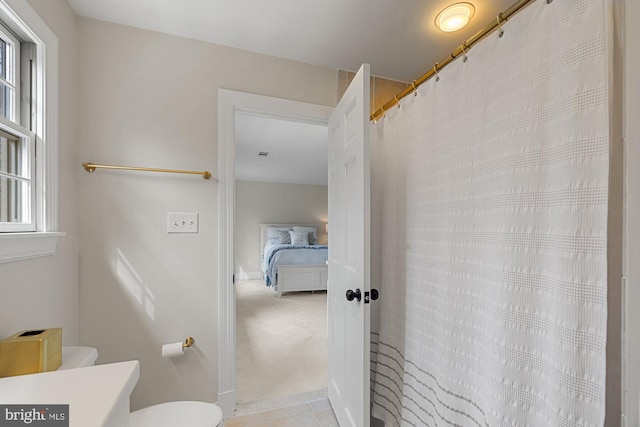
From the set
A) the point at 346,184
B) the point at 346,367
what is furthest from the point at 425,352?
the point at 346,184

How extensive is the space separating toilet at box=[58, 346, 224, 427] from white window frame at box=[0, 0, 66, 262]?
43cm

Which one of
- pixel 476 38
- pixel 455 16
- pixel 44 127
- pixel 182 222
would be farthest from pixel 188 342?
pixel 455 16

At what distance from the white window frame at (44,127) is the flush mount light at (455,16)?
1.84m

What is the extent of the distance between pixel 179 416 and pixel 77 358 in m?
0.47

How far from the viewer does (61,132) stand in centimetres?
128

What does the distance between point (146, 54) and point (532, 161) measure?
1.98m

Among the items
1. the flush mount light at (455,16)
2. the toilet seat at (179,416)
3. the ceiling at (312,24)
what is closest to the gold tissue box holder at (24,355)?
the toilet seat at (179,416)

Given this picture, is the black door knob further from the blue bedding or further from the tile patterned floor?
the blue bedding

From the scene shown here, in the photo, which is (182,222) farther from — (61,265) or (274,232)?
(274,232)

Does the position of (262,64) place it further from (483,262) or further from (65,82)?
(483,262)

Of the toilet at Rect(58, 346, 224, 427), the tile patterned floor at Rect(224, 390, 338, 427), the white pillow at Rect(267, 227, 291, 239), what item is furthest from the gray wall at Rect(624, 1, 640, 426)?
the white pillow at Rect(267, 227, 291, 239)

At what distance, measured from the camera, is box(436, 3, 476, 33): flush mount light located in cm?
134

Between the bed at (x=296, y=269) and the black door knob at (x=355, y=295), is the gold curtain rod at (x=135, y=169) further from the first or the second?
the bed at (x=296, y=269)

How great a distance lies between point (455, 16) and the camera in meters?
1.38
